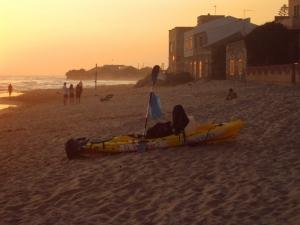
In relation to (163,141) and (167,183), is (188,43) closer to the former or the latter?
(163,141)

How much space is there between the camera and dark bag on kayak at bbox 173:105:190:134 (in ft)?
43.5

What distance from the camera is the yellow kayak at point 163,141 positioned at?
1343 centimetres

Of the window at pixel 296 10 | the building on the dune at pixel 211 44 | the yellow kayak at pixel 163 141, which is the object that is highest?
the window at pixel 296 10

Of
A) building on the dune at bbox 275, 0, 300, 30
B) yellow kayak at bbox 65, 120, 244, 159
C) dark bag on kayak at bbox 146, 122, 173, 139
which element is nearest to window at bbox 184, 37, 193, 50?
building on the dune at bbox 275, 0, 300, 30

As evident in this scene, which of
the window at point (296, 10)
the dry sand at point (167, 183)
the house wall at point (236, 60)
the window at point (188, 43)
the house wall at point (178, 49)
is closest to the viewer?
the dry sand at point (167, 183)

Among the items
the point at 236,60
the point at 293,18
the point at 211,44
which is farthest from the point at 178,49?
the point at 293,18

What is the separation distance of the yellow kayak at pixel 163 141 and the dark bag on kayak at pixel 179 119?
183 mm

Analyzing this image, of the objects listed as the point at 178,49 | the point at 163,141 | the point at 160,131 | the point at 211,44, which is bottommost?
the point at 163,141

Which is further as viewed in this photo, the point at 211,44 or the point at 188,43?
the point at 188,43

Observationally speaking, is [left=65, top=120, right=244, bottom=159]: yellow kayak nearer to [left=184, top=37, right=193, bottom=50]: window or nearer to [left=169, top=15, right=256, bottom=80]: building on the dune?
[left=169, top=15, right=256, bottom=80]: building on the dune

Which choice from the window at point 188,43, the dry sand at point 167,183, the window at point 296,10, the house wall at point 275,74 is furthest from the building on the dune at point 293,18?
the dry sand at point 167,183

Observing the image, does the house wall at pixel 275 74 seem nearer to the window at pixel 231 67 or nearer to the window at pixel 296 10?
the window at pixel 231 67

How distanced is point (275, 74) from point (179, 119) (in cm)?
2134

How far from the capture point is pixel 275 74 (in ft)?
109
